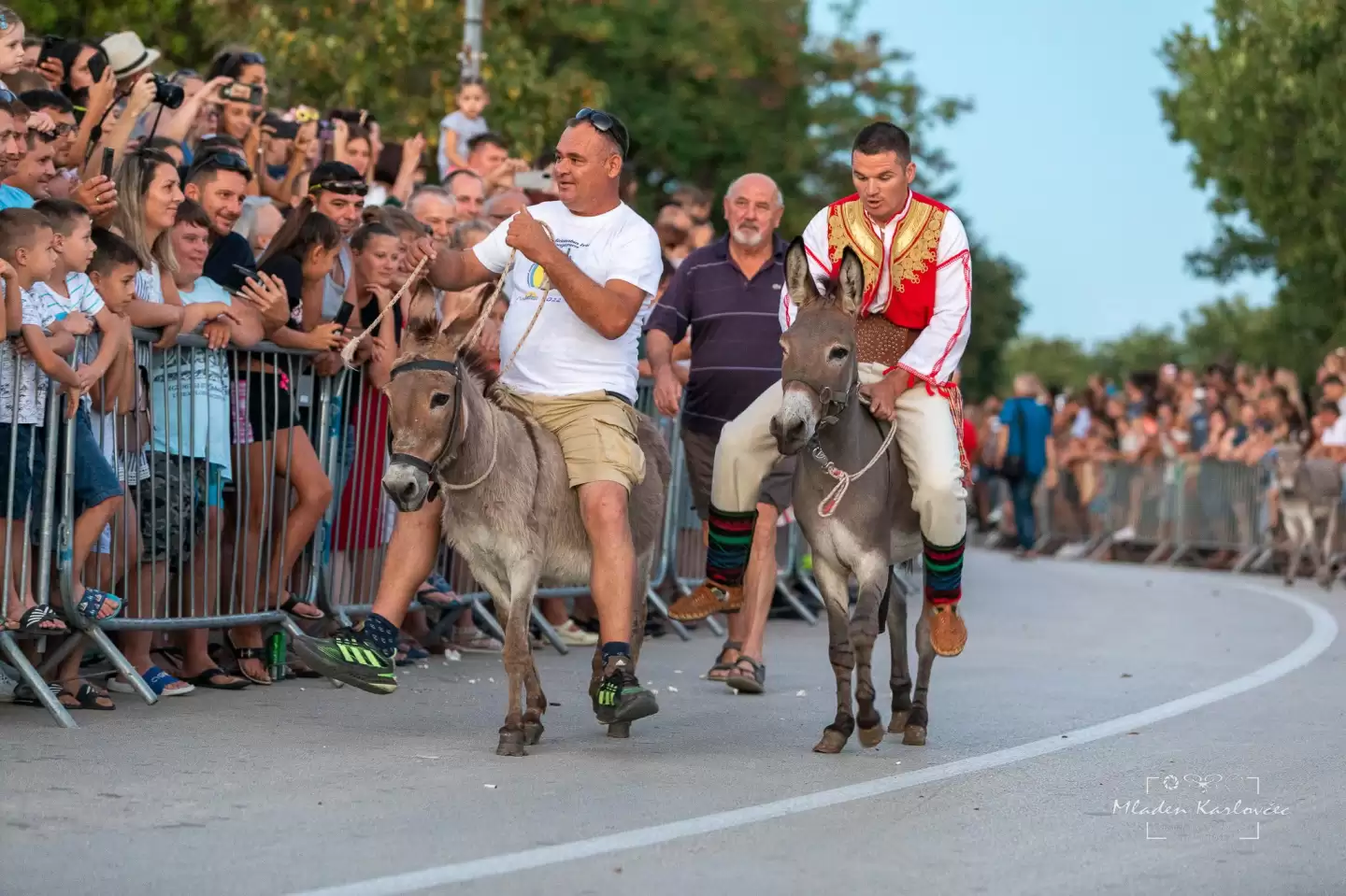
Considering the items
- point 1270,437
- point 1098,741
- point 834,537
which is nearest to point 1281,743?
point 1098,741

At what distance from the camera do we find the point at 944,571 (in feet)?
33.5

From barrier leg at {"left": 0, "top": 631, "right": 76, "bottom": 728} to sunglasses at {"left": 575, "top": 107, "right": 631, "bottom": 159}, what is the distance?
128 inches

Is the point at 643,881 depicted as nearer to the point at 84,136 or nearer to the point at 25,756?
the point at 25,756

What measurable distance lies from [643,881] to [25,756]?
3087 millimetres

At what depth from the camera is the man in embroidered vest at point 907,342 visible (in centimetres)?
1009

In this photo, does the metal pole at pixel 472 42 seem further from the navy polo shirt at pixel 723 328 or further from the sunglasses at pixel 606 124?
the sunglasses at pixel 606 124

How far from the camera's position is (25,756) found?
897cm

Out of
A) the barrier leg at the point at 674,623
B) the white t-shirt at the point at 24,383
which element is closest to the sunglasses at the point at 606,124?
the white t-shirt at the point at 24,383

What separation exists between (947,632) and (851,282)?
1.62 m

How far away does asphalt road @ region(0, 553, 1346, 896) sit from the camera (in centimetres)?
711

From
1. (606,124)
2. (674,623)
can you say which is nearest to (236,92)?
(674,623)

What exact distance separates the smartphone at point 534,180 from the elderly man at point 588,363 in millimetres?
8070
